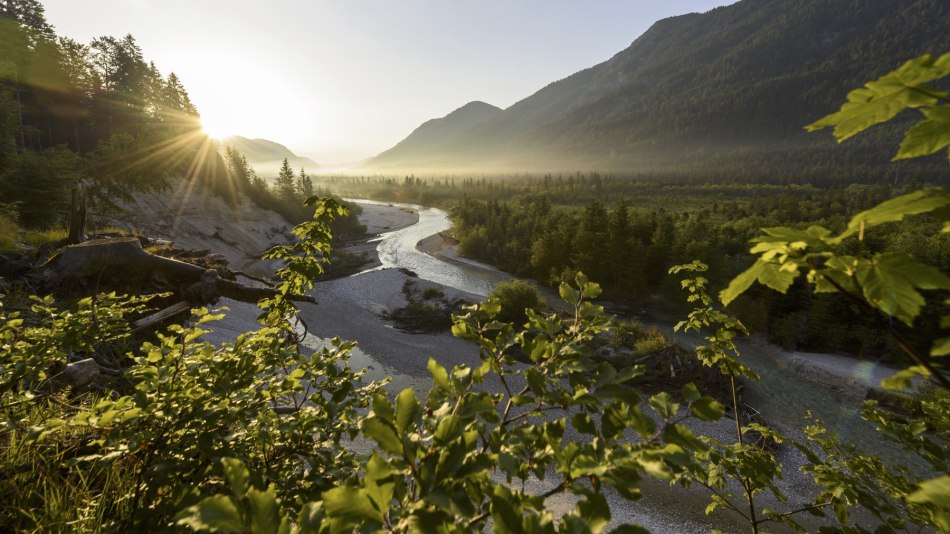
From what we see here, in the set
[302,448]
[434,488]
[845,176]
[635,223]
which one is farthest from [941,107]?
[845,176]

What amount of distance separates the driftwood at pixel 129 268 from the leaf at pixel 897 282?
972 centimetres

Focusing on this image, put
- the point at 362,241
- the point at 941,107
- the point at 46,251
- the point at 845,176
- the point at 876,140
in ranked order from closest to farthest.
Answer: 1. the point at 941,107
2. the point at 46,251
3. the point at 362,241
4. the point at 845,176
5. the point at 876,140

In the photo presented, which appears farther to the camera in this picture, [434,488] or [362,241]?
[362,241]

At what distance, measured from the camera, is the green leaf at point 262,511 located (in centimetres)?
151

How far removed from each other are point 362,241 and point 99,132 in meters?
34.3

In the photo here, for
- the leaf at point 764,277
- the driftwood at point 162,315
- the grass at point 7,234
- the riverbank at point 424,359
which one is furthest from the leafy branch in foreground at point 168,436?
the grass at point 7,234

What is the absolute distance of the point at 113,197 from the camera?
104ft

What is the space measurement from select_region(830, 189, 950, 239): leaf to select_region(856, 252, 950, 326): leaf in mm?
160

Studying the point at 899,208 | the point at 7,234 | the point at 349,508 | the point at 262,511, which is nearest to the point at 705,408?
the point at 899,208

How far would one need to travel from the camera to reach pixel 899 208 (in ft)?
5.01

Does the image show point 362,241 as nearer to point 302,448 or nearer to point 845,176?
point 302,448

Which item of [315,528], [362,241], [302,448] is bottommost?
[362,241]

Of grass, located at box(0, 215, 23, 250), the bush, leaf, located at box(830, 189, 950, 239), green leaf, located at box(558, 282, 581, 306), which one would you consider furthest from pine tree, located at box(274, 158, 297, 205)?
leaf, located at box(830, 189, 950, 239)

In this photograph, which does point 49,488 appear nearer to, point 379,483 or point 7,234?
point 379,483
